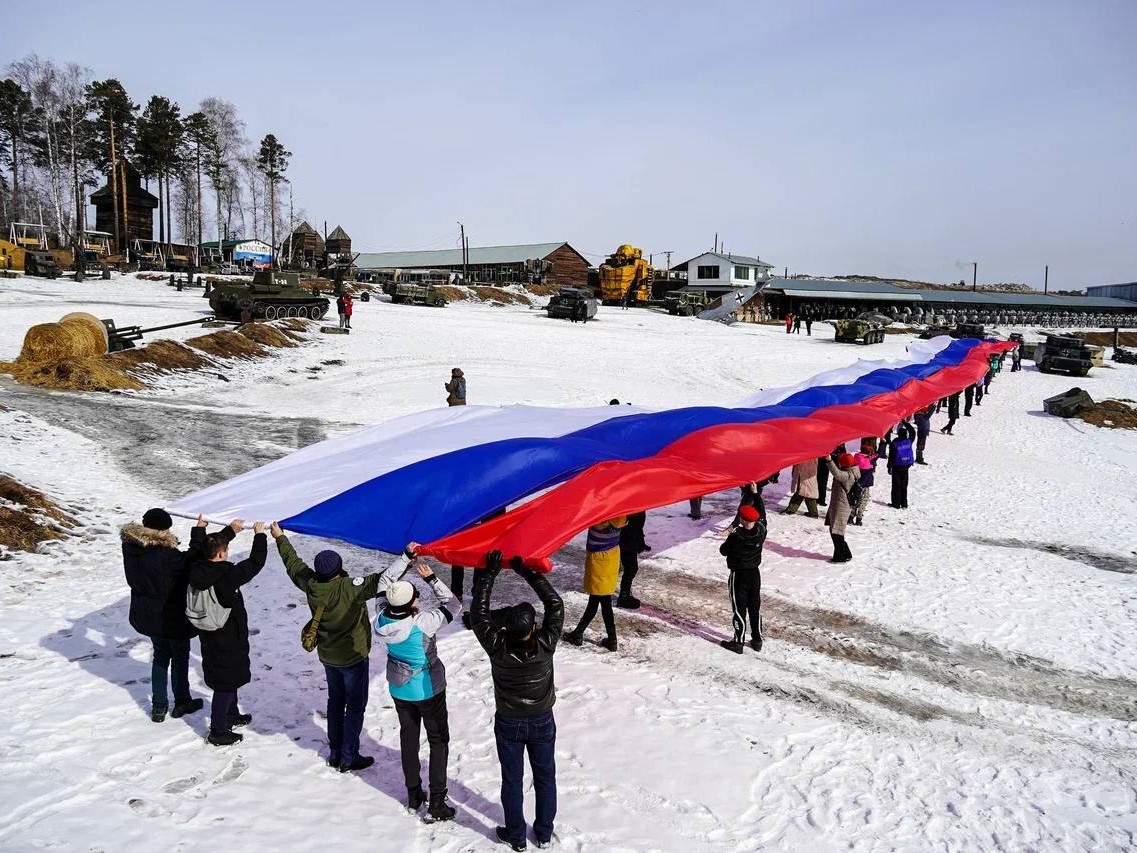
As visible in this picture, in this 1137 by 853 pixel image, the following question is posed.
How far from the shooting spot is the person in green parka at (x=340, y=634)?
5.29m

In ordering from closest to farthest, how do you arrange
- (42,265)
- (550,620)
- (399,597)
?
(550,620), (399,597), (42,265)

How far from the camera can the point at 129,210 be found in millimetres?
59062

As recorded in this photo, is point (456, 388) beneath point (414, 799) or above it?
above

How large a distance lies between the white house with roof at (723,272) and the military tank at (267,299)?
43889 millimetres

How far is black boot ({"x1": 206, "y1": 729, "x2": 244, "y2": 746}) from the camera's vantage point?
18.9ft

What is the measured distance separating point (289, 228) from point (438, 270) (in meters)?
15.6

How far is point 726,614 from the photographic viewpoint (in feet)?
30.1

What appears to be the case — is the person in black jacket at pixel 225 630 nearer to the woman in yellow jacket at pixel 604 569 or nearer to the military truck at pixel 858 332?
the woman in yellow jacket at pixel 604 569

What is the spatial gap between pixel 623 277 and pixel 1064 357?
34.5m

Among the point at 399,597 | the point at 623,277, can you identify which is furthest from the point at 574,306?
the point at 399,597

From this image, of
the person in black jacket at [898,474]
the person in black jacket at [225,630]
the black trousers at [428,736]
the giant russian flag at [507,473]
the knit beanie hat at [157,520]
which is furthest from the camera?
the person in black jacket at [898,474]

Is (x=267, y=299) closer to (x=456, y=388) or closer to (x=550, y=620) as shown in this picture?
(x=456, y=388)

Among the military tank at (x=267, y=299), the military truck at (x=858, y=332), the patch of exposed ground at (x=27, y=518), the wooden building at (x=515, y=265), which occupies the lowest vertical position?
the patch of exposed ground at (x=27, y=518)

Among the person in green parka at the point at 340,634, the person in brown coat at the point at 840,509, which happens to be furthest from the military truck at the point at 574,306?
the person in green parka at the point at 340,634
